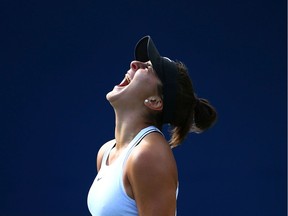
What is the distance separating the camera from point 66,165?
3576 millimetres

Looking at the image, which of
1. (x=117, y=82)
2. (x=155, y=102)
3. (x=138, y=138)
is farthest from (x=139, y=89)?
(x=117, y=82)

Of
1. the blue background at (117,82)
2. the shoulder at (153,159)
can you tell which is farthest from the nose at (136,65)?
the blue background at (117,82)

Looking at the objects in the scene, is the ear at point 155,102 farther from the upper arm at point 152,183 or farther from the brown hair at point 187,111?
the upper arm at point 152,183

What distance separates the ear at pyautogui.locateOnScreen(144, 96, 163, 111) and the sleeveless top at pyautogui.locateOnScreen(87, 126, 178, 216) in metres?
0.07

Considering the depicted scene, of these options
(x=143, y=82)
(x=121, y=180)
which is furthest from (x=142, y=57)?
(x=121, y=180)

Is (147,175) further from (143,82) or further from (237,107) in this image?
(237,107)

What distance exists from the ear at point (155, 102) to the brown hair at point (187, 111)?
49 mm

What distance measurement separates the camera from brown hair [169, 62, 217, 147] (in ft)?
6.20

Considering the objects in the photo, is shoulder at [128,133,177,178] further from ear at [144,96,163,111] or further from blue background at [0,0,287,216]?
blue background at [0,0,287,216]

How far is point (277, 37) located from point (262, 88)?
0.29m

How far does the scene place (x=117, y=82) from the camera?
3590mm

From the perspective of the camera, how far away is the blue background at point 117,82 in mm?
3584

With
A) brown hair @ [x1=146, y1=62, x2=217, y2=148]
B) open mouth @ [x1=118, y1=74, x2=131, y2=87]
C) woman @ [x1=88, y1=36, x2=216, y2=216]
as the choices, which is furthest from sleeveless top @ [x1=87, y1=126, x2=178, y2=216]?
open mouth @ [x1=118, y1=74, x2=131, y2=87]

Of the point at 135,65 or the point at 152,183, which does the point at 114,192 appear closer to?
the point at 152,183
